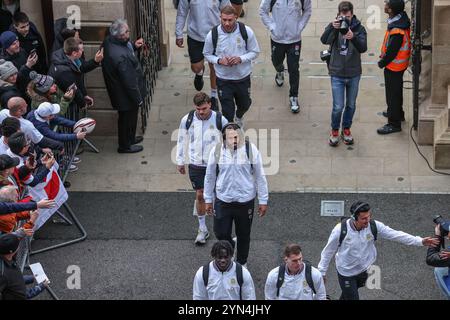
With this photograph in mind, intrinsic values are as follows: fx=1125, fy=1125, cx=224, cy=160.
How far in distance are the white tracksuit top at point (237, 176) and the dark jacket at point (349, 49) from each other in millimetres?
2938

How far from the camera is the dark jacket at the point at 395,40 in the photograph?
46.4ft

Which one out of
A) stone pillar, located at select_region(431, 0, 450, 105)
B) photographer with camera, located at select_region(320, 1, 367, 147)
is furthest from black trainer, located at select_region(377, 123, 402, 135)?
stone pillar, located at select_region(431, 0, 450, 105)

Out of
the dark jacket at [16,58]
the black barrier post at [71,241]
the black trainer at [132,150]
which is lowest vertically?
the black barrier post at [71,241]

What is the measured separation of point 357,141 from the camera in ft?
47.8

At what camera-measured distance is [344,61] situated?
14.0 metres

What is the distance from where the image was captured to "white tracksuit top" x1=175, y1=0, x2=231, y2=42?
15.0m

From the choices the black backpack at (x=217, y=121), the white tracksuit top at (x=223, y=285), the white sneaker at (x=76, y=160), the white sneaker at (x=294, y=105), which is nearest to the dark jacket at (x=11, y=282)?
the white tracksuit top at (x=223, y=285)

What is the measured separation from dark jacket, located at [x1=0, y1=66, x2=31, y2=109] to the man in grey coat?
3.46 ft

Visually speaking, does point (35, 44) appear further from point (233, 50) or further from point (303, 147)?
point (303, 147)

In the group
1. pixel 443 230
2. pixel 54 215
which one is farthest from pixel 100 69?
pixel 443 230

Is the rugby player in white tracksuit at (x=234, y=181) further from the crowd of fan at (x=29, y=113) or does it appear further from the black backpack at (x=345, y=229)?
the crowd of fan at (x=29, y=113)

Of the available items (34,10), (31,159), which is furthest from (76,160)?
(31,159)

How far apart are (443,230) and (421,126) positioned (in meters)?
3.91

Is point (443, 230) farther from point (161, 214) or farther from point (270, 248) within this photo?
point (161, 214)
